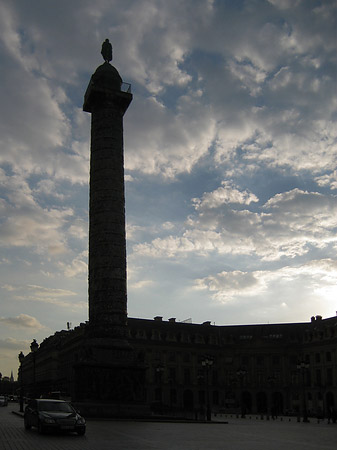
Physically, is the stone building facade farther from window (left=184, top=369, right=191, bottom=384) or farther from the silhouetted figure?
the silhouetted figure

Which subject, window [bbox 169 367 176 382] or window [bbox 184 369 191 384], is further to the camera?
window [bbox 184 369 191 384]

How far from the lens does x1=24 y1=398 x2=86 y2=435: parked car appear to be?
18641 mm

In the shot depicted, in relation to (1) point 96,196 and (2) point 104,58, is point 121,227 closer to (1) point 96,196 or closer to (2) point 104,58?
(1) point 96,196

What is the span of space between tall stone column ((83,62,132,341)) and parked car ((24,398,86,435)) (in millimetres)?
16633

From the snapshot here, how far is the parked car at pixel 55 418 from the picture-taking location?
18641 millimetres

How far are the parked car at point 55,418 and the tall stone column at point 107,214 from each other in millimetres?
16633

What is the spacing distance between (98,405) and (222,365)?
49219mm

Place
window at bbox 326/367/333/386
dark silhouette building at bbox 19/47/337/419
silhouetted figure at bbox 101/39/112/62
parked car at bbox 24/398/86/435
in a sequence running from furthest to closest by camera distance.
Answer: window at bbox 326/367/333/386, silhouetted figure at bbox 101/39/112/62, dark silhouette building at bbox 19/47/337/419, parked car at bbox 24/398/86/435

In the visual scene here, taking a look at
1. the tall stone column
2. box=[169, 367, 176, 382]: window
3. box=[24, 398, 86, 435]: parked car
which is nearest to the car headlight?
box=[24, 398, 86, 435]: parked car

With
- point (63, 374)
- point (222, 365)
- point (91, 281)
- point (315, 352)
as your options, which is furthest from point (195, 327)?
point (91, 281)

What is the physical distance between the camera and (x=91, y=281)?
38.1m

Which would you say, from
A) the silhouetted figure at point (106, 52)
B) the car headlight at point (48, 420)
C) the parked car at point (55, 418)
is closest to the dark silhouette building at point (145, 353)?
the silhouetted figure at point (106, 52)

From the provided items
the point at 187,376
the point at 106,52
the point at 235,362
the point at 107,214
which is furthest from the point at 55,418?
the point at 235,362

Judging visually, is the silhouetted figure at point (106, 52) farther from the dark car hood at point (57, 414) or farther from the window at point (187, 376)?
the window at point (187, 376)
